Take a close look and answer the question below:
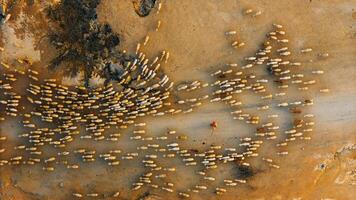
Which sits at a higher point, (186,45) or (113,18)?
(113,18)

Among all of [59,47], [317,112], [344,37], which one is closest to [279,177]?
[317,112]

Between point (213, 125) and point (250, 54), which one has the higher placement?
point (250, 54)

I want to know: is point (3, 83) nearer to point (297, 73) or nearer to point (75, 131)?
point (75, 131)

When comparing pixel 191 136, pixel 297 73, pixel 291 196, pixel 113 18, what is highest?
pixel 113 18

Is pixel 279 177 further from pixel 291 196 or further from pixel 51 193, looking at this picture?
pixel 51 193

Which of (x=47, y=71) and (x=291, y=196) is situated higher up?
(x=47, y=71)

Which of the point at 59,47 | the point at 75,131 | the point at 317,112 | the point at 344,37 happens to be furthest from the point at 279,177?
the point at 59,47
